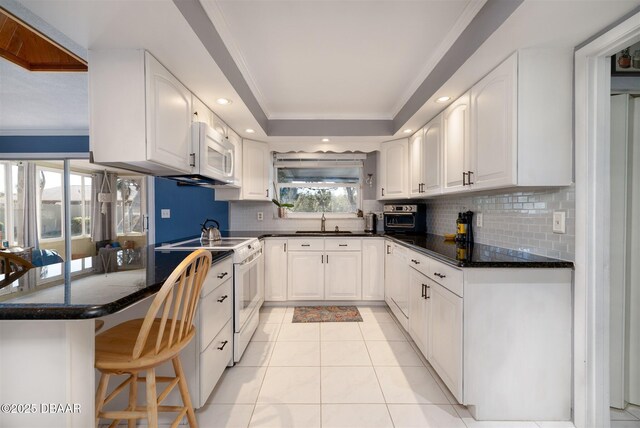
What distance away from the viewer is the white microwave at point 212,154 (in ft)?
7.26

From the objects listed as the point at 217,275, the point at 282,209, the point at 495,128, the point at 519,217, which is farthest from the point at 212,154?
the point at 519,217

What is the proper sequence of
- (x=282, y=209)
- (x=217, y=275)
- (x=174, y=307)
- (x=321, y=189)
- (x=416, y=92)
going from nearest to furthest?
(x=174, y=307) < (x=217, y=275) < (x=416, y=92) < (x=282, y=209) < (x=321, y=189)

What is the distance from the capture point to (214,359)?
1.83 m

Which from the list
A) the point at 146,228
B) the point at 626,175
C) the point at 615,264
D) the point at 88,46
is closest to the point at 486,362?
the point at 615,264

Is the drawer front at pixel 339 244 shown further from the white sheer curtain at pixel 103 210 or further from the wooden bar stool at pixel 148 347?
the white sheer curtain at pixel 103 210

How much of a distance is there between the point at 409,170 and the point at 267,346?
2.49 meters

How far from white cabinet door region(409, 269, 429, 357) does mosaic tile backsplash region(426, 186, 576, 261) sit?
666mm

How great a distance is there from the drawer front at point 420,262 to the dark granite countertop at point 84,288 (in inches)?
66.8

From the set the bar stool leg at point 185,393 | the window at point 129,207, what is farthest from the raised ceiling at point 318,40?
the window at point 129,207

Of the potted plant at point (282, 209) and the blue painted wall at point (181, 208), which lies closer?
the blue painted wall at point (181, 208)

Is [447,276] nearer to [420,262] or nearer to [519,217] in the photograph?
[420,262]

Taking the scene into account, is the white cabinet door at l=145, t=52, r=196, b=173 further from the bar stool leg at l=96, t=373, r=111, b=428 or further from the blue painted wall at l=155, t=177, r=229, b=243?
the blue painted wall at l=155, t=177, r=229, b=243

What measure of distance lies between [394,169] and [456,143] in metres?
1.34

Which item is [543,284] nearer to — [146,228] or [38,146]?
[146,228]
